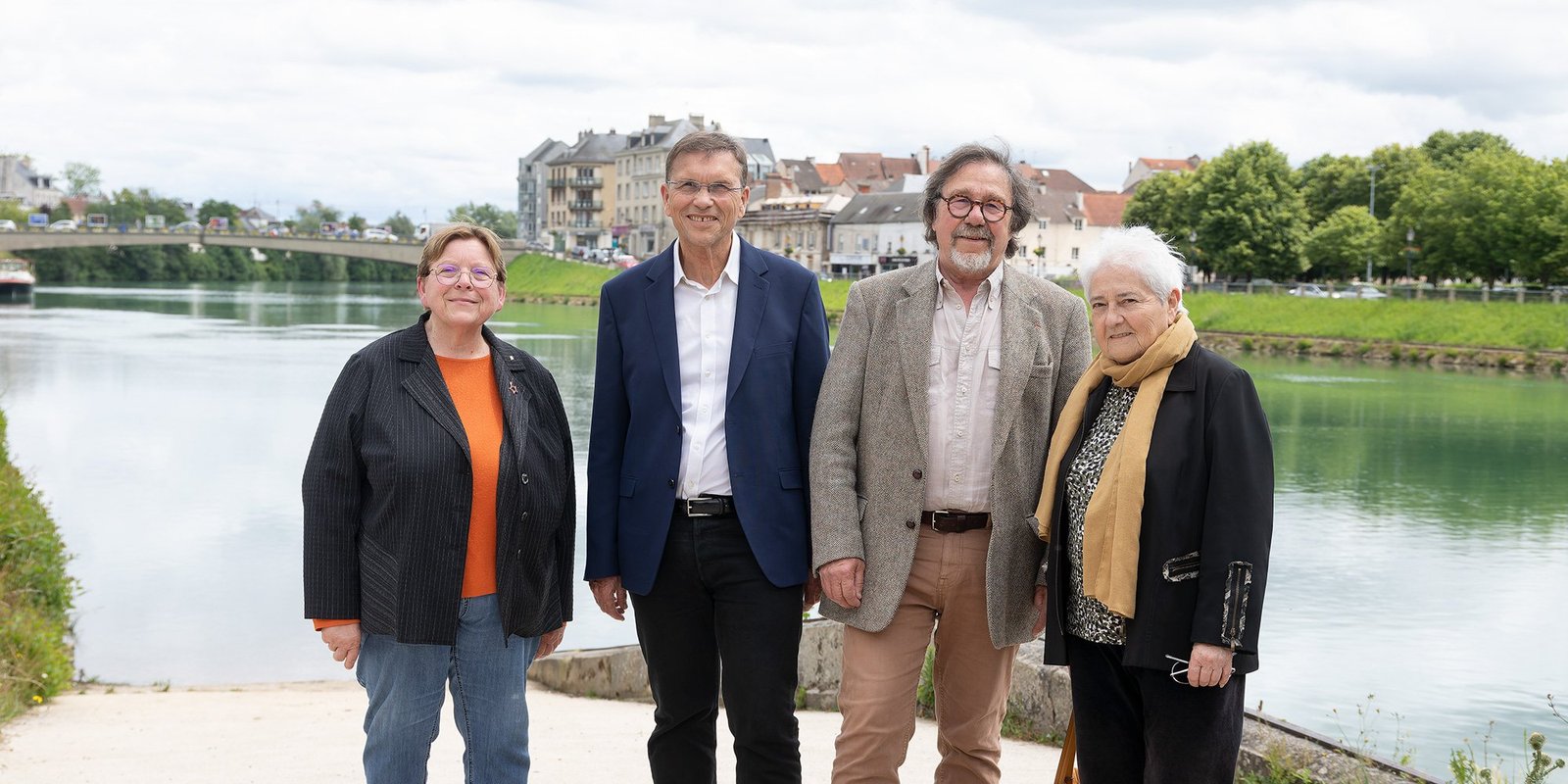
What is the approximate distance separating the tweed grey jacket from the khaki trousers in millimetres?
64

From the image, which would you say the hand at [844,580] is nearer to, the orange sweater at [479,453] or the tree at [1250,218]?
the orange sweater at [479,453]

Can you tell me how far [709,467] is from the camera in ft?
11.6

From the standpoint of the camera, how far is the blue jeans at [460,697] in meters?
3.32

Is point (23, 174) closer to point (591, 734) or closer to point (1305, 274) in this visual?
point (1305, 274)

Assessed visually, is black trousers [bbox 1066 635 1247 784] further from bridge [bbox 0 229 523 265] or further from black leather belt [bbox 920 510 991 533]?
bridge [bbox 0 229 523 265]

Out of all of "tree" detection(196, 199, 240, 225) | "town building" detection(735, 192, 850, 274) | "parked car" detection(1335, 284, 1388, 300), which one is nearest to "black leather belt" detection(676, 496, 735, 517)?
"parked car" detection(1335, 284, 1388, 300)

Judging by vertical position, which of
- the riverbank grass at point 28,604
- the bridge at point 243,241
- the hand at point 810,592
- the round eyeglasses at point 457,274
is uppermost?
the bridge at point 243,241

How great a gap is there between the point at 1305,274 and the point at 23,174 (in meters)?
119

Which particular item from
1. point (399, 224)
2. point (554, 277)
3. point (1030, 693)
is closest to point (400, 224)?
point (399, 224)

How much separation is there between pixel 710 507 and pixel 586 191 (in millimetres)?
96089

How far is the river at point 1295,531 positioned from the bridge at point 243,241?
3094cm

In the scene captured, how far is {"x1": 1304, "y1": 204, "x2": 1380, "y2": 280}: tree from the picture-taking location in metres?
50.6

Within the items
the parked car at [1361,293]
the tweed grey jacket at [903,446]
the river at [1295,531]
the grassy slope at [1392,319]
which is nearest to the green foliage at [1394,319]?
the grassy slope at [1392,319]

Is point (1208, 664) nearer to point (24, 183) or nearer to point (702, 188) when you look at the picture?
point (702, 188)
